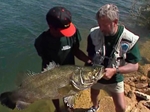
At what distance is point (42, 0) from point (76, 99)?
8.08 meters

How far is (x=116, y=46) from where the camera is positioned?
12.8 feet

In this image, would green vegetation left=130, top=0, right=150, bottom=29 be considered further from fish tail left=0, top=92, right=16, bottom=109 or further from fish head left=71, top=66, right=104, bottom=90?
fish tail left=0, top=92, right=16, bottom=109

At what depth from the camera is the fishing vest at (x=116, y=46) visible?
381 cm

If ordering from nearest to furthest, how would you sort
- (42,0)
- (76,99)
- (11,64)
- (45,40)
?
(45,40)
(76,99)
(11,64)
(42,0)

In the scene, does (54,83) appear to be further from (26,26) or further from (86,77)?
(26,26)

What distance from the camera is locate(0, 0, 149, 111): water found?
8.01 metres

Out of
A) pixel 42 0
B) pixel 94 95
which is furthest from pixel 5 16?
pixel 94 95

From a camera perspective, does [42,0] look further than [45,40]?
Yes

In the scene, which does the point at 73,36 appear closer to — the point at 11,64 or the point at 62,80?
the point at 62,80

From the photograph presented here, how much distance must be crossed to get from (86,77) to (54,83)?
462mm

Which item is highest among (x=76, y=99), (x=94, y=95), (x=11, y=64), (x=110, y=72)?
(x=110, y=72)

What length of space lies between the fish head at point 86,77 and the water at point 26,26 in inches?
151

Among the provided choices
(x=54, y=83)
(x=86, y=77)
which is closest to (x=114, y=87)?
(x=86, y=77)

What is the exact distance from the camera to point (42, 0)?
509 inches
